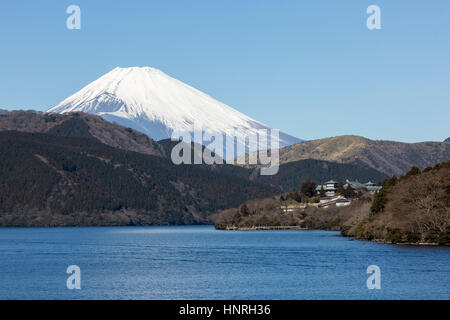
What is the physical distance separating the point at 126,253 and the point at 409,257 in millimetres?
44282

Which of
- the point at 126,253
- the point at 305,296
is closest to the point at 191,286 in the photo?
the point at 305,296

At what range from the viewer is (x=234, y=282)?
70.1m
